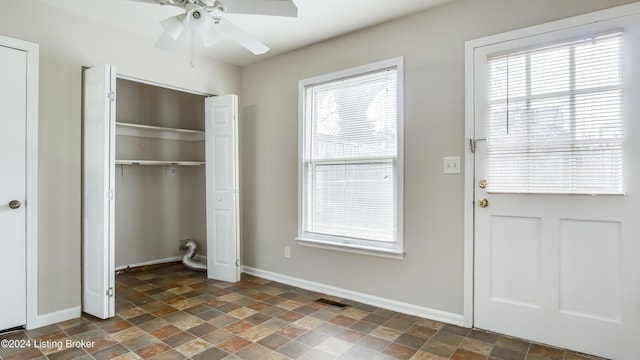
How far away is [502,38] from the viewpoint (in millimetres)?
2582

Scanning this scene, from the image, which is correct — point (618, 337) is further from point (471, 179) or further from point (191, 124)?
point (191, 124)

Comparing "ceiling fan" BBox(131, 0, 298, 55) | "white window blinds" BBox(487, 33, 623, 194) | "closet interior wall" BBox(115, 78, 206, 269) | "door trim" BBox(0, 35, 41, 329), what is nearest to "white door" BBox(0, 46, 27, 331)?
"door trim" BBox(0, 35, 41, 329)

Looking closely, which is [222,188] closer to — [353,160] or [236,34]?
[353,160]

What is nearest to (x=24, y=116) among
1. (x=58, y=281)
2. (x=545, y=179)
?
(x=58, y=281)

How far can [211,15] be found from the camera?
231 centimetres

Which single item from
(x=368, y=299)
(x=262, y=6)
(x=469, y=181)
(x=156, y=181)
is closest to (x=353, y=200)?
(x=368, y=299)

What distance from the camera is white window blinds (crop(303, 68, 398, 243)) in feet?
10.4

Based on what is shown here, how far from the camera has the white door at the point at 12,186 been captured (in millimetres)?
2625

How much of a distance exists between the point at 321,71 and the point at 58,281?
2.98m

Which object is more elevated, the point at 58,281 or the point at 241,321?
the point at 58,281

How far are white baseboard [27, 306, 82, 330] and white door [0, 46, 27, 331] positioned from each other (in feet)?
0.26

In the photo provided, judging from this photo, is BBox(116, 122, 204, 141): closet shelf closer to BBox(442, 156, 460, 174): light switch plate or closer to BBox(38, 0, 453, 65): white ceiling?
Answer: BBox(38, 0, 453, 65): white ceiling

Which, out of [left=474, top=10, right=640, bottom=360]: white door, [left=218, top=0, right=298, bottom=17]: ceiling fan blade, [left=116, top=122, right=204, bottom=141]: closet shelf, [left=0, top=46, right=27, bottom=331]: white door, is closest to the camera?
[left=218, top=0, right=298, bottom=17]: ceiling fan blade

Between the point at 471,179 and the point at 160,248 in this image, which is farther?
the point at 160,248
